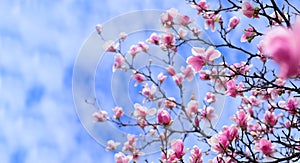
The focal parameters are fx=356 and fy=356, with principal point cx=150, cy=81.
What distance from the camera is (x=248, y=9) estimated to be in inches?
83.0

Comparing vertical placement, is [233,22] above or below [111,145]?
above

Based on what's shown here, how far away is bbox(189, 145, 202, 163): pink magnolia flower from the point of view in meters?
2.10

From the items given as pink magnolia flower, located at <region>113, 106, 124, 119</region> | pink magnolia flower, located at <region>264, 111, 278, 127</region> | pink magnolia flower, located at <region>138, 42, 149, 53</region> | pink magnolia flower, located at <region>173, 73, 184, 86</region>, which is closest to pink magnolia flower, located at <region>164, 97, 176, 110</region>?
pink magnolia flower, located at <region>173, 73, 184, 86</region>

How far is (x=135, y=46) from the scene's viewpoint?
3.58 metres

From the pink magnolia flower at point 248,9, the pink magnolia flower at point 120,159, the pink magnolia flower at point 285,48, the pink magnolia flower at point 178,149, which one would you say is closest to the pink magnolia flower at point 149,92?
the pink magnolia flower at point 120,159

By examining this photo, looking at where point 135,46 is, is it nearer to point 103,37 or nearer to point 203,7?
point 103,37

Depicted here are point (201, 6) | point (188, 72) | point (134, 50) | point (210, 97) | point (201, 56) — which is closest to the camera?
point (201, 56)

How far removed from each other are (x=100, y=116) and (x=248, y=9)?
1.98 meters

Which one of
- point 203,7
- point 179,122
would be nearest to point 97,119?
point 179,122

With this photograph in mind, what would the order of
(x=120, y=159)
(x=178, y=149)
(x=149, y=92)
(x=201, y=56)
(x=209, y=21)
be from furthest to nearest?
1. (x=149, y=92)
2. (x=120, y=159)
3. (x=209, y=21)
4. (x=178, y=149)
5. (x=201, y=56)

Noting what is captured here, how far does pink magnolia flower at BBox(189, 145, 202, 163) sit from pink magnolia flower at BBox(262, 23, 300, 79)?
172 centimetres

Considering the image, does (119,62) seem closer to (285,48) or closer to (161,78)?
(161,78)

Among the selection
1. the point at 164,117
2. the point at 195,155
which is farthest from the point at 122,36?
the point at 195,155

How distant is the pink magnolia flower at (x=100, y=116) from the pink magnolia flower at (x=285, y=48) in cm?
317
